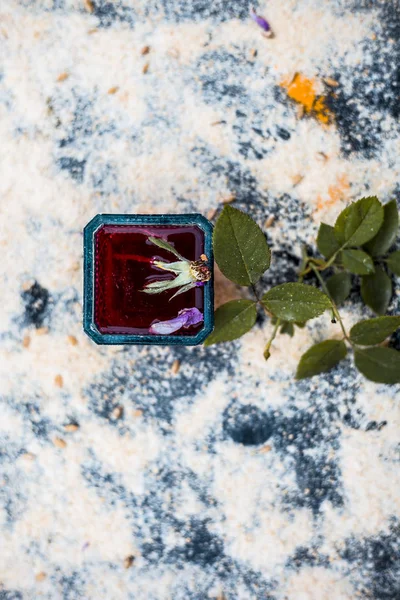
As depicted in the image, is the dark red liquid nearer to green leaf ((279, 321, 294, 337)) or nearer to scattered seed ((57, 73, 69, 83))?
green leaf ((279, 321, 294, 337))

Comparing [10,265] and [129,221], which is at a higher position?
[129,221]

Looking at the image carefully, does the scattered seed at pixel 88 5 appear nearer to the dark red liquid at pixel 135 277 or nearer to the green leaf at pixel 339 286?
the dark red liquid at pixel 135 277

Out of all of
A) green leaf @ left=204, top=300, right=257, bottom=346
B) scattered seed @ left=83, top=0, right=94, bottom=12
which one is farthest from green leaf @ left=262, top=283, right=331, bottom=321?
scattered seed @ left=83, top=0, right=94, bottom=12

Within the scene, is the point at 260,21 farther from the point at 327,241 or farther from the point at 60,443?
the point at 60,443

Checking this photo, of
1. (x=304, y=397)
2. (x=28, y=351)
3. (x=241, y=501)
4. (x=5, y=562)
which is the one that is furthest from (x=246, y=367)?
(x=5, y=562)

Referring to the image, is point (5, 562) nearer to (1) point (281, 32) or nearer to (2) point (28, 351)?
(2) point (28, 351)

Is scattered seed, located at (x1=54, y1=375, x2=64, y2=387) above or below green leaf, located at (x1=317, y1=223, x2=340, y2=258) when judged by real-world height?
below
